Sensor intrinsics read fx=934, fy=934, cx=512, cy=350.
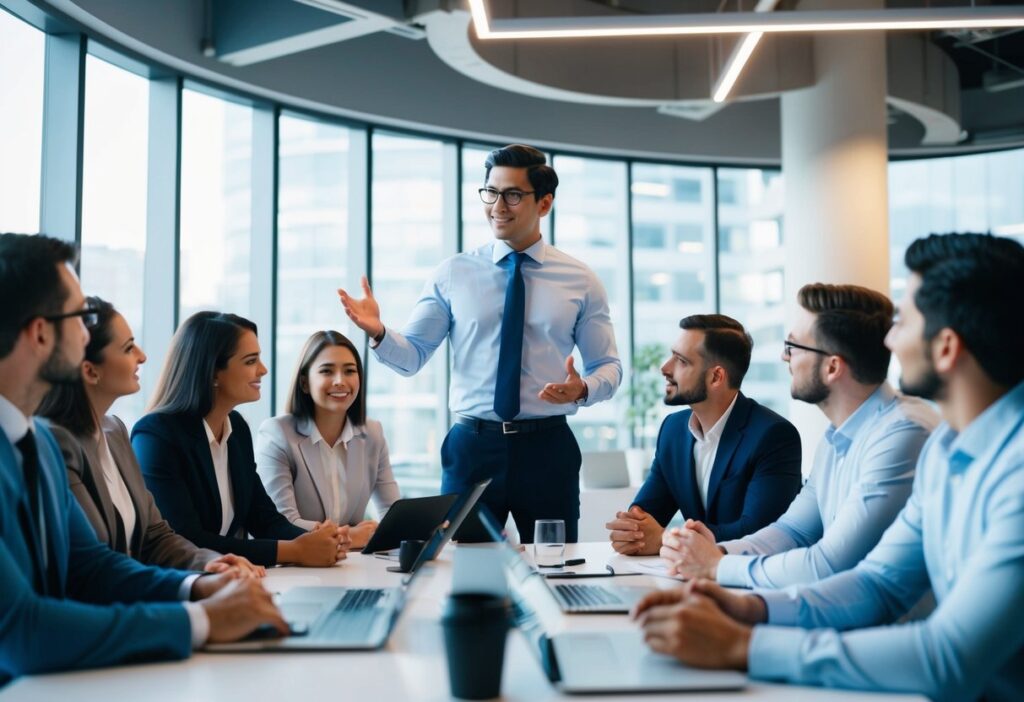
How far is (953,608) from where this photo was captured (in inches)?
51.4

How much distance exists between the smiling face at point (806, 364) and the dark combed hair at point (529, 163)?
1255 millimetres

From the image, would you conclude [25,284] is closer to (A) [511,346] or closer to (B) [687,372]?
(A) [511,346]

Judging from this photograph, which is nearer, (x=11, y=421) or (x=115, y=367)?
(x=11, y=421)

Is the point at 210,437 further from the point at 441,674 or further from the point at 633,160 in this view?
the point at 633,160

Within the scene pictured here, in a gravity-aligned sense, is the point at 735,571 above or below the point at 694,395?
below

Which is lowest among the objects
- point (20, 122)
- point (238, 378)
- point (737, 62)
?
point (238, 378)

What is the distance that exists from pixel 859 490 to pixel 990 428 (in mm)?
610

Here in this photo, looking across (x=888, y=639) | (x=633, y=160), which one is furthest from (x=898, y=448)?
(x=633, y=160)

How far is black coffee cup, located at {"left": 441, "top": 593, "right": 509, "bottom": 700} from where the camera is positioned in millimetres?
1247

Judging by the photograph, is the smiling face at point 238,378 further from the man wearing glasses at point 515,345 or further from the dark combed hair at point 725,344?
the dark combed hair at point 725,344

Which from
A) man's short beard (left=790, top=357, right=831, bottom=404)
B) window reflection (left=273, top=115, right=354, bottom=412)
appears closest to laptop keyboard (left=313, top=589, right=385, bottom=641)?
man's short beard (left=790, top=357, right=831, bottom=404)

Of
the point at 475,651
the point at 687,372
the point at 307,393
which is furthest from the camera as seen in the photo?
the point at 307,393

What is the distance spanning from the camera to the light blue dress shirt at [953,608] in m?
1.28

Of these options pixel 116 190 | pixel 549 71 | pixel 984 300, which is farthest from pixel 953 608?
pixel 549 71
